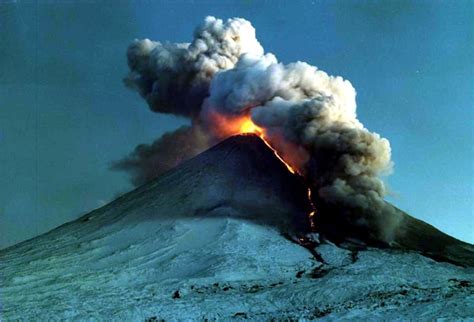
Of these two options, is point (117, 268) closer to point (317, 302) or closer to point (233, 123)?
point (317, 302)

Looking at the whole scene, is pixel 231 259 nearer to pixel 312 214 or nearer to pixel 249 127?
pixel 312 214

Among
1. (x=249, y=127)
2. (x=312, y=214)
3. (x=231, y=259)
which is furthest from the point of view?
(x=249, y=127)

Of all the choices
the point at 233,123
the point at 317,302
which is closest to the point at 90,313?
the point at 317,302

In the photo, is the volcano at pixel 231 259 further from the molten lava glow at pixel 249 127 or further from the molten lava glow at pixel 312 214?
the molten lava glow at pixel 249 127

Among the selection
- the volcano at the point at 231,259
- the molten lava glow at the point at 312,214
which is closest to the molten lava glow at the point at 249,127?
the volcano at the point at 231,259

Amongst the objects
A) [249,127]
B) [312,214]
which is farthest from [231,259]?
[249,127]

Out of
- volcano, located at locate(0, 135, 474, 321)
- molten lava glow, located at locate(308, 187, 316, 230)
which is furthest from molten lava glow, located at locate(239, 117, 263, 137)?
molten lava glow, located at locate(308, 187, 316, 230)

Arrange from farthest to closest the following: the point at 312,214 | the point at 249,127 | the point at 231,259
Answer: the point at 249,127 → the point at 312,214 → the point at 231,259

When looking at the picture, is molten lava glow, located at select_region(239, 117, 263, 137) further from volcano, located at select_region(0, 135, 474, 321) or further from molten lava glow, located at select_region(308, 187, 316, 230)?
molten lava glow, located at select_region(308, 187, 316, 230)

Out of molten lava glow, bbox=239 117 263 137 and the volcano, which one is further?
molten lava glow, bbox=239 117 263 137
